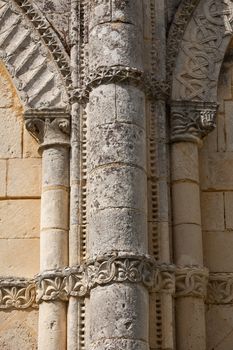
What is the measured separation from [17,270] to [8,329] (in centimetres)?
63

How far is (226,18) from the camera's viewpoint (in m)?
9.84

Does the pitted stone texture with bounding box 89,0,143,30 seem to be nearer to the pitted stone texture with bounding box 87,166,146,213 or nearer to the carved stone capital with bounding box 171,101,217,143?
the carved stone capital with bounding box 171,101,217,143

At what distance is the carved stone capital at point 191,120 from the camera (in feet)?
30.3

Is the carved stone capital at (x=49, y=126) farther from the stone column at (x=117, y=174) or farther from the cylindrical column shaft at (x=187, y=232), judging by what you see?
the cylindrical column shaft at (x=187, y=232)

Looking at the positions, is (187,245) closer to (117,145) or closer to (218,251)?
(218,251)

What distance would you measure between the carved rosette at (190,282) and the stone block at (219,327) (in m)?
0.29

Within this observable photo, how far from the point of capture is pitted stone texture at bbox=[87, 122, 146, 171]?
28.2ft

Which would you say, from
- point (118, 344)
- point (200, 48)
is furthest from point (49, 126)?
point (118, 344)

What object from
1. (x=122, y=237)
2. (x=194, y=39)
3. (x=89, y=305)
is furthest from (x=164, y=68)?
(x=89, y=305)

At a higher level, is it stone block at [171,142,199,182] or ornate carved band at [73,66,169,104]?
ornate carved band at [73,66,169,104]

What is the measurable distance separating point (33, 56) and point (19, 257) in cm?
230

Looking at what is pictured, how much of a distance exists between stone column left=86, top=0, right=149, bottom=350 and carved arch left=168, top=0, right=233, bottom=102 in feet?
2.04

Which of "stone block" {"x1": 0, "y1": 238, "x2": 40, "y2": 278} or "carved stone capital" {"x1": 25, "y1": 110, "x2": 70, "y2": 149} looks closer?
"stone block" {"x1": 0, "y1": 238, "x2": 40, "y2": 278}

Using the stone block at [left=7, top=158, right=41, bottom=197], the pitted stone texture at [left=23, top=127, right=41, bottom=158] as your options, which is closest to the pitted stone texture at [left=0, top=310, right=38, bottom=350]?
the stone block at [left=7, top=158, right=41, bottom=197]
